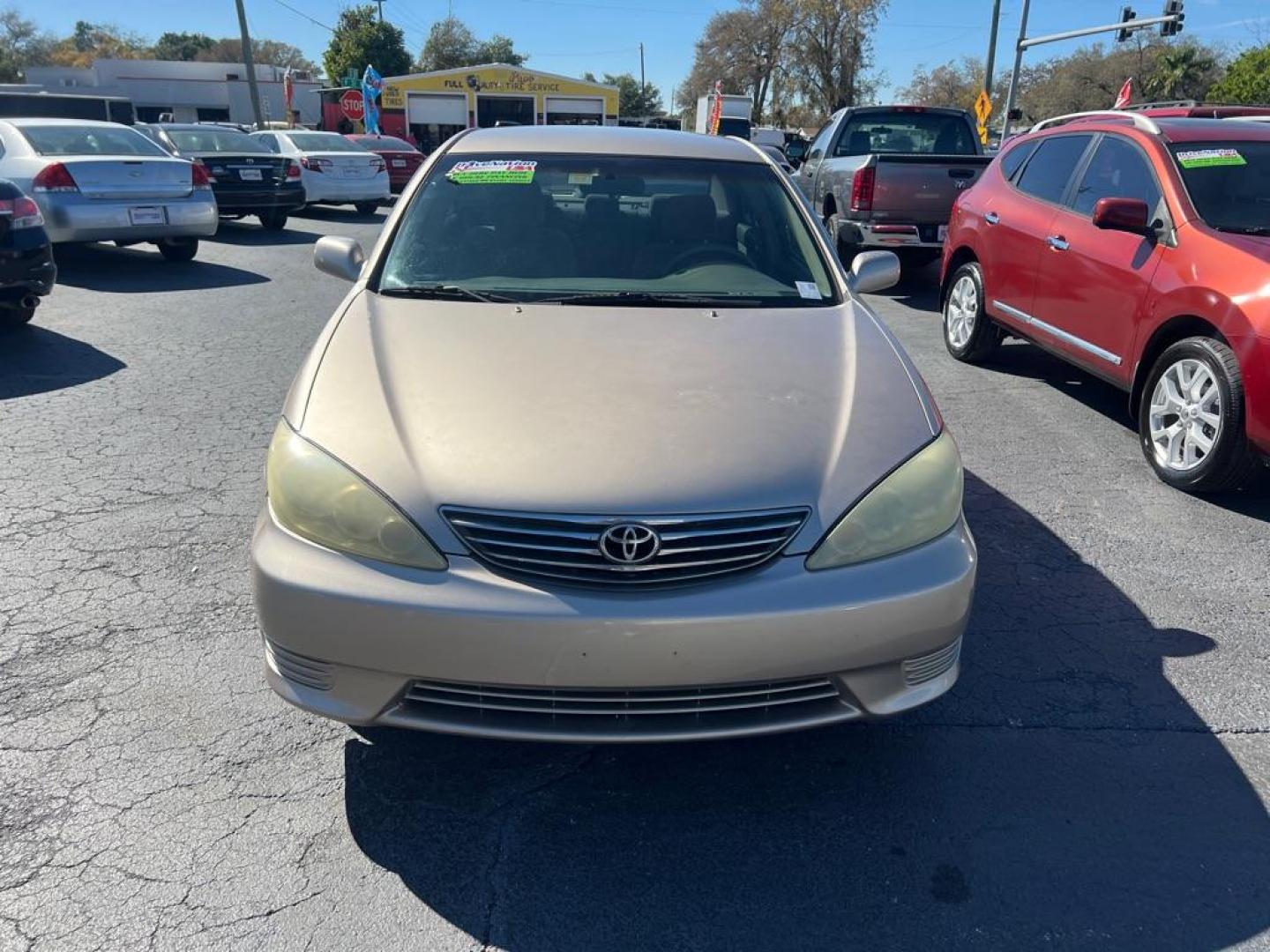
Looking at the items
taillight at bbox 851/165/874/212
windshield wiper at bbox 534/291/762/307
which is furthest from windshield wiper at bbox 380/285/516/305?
taillight at bbox 851/165/874/212

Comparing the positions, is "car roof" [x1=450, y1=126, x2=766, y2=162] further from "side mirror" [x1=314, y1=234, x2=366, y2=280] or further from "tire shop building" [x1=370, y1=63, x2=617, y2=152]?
"tire shop building" [x1=370, y1=63, x2=617, y2=152]

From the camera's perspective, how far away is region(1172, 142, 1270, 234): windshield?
4945 mm

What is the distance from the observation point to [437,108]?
50938 mm

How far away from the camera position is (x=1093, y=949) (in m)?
2.16

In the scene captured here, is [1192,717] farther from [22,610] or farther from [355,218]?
[355,218]

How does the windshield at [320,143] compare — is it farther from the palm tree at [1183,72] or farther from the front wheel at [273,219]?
the palm tree at [1183,72]

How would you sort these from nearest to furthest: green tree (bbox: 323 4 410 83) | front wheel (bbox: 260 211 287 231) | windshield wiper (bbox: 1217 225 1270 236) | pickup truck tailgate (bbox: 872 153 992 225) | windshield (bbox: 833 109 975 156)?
windshield wiper (bbox: 1217 225 1270 236), pickup truck tailgate (bbox: 872 153 992 225), windshield (bbox: 833 109 975 156), front wheel (bbox: 260 211 287 231), green tree (bbox: 323 4 410 83)

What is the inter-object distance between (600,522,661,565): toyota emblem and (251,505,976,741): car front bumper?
85 mm

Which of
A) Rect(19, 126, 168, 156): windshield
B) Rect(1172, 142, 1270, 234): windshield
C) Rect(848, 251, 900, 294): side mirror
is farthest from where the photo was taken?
Rect(19, 126, 168, 156): windshield

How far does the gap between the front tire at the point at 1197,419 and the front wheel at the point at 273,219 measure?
12930mm

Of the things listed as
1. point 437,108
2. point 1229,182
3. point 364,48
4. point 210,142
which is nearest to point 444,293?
point 1229,182

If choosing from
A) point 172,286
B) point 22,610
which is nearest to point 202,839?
point 22,610

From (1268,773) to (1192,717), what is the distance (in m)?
0.29

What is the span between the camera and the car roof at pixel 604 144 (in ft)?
13.3
